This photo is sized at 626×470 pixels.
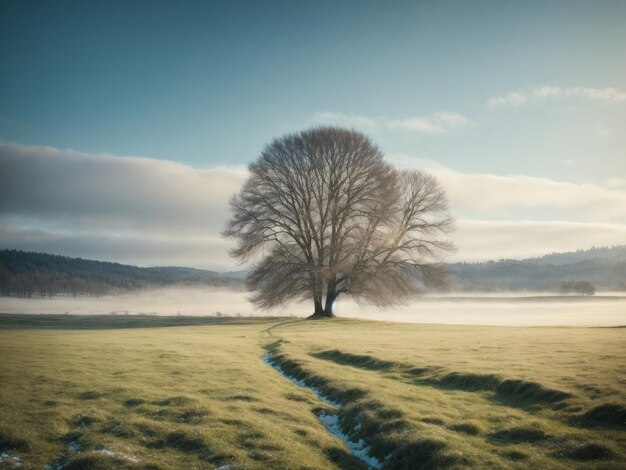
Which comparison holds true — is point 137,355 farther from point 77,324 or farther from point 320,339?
point 77,324

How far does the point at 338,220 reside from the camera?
2030 inches

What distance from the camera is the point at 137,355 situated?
23969 millimetres

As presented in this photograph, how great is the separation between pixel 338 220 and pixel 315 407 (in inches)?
1486

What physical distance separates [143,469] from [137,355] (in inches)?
632

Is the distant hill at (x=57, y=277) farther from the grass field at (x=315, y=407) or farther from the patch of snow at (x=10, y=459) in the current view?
the patch of snow at (x=10, y=459)

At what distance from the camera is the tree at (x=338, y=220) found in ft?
160

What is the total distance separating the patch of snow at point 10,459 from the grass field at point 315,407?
6cm

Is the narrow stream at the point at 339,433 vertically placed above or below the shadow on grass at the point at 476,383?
below

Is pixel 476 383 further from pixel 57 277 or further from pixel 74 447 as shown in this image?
pixel 57 277

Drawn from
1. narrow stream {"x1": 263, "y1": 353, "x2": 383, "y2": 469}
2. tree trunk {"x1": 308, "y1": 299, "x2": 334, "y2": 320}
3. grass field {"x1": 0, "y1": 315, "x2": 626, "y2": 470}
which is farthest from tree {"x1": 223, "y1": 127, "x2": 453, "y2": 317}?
narrow stream {"x1": 263, "y1": 353, "x2": 383, "y2": 469}

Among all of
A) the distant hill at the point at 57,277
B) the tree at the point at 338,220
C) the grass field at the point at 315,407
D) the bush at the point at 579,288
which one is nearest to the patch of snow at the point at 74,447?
the grass field at the point at 315,407

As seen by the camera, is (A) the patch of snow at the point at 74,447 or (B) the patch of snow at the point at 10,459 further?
(A) the patch of snow at the point at 74,447

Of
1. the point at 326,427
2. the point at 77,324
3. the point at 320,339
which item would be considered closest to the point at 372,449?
the point at 326,427

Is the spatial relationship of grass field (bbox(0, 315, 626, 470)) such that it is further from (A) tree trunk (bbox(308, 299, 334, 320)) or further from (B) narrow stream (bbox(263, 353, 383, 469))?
(A) tree trunk (bbox(308, 299, 334, 320))
